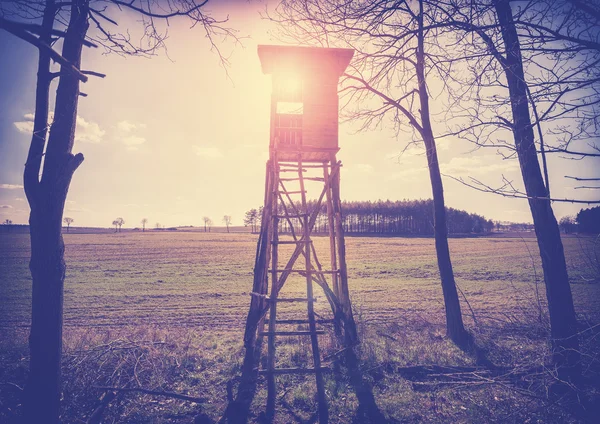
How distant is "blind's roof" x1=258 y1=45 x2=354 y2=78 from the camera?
24.7ft

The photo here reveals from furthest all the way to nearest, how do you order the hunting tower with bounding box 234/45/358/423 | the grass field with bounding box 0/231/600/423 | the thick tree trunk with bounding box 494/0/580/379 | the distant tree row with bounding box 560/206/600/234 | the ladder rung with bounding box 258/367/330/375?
the hunting tower with bounding box 234/45/358/423 < the ladder rung with bounding box 258/367/330/375 < the thick tree trunk with bounding box 494/0/580/379 < the grass field with bounding box 0/231/600/423 < the distant tree row with bounding box 560/206/600/234

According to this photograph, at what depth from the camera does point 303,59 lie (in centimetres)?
768

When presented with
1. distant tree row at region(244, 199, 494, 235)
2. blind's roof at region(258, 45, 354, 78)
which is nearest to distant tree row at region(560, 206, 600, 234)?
blind's roof at region(258, 45, 354, 78)

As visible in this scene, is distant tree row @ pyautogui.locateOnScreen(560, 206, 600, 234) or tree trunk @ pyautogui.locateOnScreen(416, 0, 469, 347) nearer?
distant tree row @ pyautogui.locateOnScreen(560, 206, 600, 234)

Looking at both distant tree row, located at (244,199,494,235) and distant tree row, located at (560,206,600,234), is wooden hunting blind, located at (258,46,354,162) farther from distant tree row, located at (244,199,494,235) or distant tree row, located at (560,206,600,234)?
distant tree row, located at (244,199,494,235)

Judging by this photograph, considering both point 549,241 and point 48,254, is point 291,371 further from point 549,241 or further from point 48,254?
point 549,241

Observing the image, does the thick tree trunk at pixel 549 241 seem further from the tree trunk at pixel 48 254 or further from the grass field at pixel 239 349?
the tree trunk at pixel 48 254

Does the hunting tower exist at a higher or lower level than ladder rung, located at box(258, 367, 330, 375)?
higher

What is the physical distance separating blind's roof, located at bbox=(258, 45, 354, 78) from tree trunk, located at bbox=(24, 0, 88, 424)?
4.43 metres

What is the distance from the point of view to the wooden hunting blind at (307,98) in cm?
765

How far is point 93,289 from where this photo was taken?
15633 mm

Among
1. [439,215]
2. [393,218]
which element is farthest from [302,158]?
[393,218]

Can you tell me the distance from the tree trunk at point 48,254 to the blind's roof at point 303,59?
443 cm

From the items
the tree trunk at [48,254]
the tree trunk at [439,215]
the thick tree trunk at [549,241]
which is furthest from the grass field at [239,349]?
the tree trunk at [439,215]
